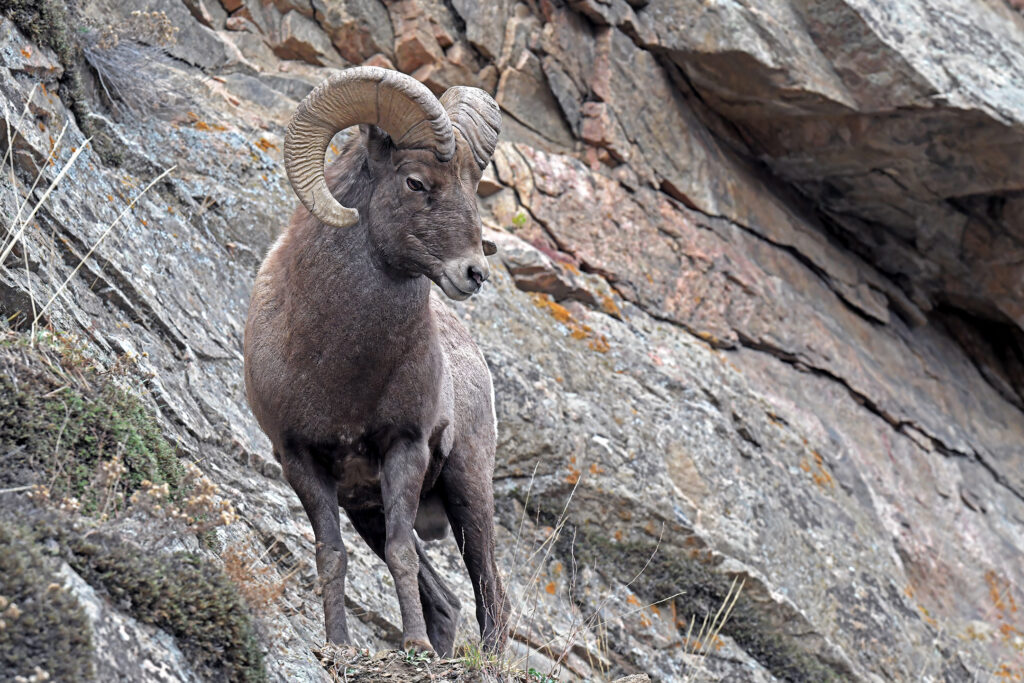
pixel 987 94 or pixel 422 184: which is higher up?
pixel 987 94

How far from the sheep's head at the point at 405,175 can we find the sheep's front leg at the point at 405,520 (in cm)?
74

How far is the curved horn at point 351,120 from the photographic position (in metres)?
4.98

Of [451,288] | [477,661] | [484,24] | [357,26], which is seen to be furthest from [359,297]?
[484,24]

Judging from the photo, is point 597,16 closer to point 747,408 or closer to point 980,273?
point 747,408

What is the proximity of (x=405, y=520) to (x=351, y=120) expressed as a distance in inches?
67.7

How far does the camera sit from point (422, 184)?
5074mm

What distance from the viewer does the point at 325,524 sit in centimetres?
504

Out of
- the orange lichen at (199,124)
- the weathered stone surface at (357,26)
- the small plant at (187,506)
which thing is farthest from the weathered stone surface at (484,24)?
the small plant at (187,506)

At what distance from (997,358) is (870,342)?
2.87m

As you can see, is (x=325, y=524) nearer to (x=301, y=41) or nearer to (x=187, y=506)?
Result: (x=187, y=506)

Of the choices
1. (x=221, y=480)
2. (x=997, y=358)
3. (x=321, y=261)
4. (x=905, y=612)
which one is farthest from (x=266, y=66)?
(x=997, y=358)

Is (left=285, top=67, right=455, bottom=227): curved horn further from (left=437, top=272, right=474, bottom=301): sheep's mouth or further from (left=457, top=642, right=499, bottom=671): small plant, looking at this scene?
(left=457, top=642, right=499, bottom=671): small plant

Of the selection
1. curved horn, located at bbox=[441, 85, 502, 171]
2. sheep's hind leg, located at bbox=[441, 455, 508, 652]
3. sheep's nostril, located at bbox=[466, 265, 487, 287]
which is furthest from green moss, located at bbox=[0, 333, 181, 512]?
curved horn, located at bbox=[441, 85, 502, 171]

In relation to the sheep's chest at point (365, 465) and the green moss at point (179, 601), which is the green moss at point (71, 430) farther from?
the sheep's chest at point (365, 465)
